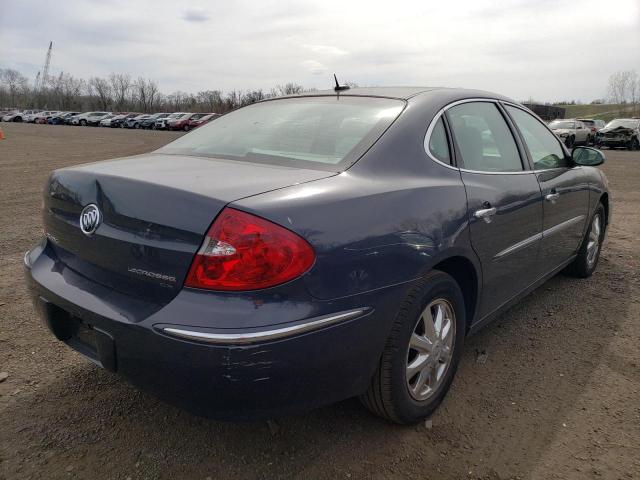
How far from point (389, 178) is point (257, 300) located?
85 centimetres

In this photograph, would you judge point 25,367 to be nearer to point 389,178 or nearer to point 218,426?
point 218,426

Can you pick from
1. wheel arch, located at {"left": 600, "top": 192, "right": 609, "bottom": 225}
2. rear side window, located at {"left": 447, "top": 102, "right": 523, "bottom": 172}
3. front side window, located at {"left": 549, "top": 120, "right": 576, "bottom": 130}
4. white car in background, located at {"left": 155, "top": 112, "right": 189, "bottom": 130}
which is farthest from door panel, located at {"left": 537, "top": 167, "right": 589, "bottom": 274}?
white car in background, located at {"left": 155, "top": 112, "right": 189, "bottom": 130}

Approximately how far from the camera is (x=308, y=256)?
182 centimetres

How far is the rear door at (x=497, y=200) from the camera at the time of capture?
2686 millimetres

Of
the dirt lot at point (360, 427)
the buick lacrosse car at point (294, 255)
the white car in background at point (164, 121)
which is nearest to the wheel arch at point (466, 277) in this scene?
the buick lacrosse car at point (294, 255)

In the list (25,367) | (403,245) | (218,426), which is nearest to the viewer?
(403,245)

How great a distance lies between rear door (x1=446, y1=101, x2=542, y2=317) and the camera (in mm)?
2686

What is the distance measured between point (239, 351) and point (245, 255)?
32 centimetres

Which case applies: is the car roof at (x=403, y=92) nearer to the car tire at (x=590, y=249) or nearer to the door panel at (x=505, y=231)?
the door panel at (x=505, y=231)

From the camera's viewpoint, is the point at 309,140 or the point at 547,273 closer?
the point at 309,140

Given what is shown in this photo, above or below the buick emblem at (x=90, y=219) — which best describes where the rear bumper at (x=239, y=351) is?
below

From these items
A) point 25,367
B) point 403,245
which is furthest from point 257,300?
point 25,367

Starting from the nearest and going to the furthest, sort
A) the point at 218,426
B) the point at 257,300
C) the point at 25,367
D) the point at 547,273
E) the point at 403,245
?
the point at 257,300 < the point at 403,245 < the point at 218,426 < the point at 25,367 < the point at 547,273

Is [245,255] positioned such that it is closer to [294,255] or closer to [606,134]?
[294,255]
